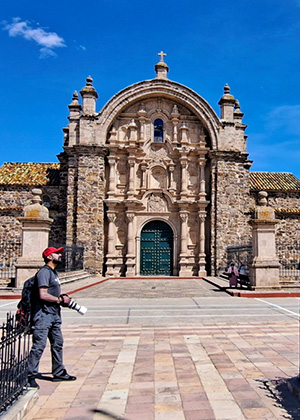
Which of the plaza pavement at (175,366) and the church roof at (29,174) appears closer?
the plaza pavement at (175,366)

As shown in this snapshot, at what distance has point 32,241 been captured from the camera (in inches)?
525

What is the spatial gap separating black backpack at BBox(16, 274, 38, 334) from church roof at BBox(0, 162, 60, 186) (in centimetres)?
2037

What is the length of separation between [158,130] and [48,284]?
20.1 metres

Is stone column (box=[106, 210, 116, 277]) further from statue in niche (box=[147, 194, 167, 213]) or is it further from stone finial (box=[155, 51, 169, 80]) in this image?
stone finial (box=[155, 51, 169, 80])

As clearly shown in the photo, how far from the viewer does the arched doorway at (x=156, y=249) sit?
892 inches

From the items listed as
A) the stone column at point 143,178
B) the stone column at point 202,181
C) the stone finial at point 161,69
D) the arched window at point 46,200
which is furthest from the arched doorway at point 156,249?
the stone finial at point 161,69

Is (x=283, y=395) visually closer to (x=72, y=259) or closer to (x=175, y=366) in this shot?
(x=175, y=366)

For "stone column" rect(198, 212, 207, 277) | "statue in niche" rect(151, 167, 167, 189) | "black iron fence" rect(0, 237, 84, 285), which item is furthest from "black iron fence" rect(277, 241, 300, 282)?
"black iron fence" rect(0, 237, 84, 285)

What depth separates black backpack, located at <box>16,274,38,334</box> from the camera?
4.35m

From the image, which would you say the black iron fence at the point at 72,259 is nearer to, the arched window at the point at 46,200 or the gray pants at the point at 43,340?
the arched window at the point at 46,200

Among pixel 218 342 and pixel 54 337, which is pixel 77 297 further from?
pixel 54 337

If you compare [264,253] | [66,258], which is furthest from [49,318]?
[66,258]

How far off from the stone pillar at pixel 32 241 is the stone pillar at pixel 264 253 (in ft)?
24.8

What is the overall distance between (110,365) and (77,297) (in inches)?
302
